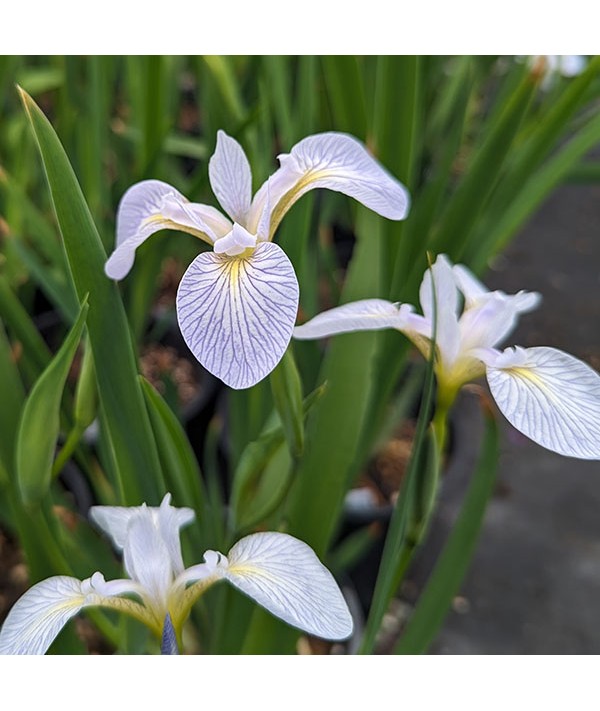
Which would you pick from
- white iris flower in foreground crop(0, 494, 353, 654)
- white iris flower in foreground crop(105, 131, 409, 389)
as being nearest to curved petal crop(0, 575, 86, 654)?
white iris flower in foreground crop(0, 494, 353, 654)

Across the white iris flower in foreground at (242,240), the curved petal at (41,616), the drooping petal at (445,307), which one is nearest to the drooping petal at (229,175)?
the white iris flower in foreground at (242,240)

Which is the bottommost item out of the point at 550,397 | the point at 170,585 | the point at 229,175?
the point at 170,585

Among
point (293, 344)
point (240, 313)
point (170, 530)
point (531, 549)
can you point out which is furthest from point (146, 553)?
point (531, 549)

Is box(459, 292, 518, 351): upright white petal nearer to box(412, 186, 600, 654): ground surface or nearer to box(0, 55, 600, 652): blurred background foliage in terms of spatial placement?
box(0, 55, 600, 652): blurred background foliage

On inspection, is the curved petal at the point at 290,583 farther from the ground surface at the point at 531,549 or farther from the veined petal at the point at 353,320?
the ground surface at the point at 531,549

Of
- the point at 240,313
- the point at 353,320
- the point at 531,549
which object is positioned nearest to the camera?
the point at 240,313

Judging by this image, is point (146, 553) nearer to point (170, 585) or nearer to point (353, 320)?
point (170, 585)

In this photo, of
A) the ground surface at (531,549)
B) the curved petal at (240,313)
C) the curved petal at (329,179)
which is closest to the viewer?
the curved petal at (240,313)
